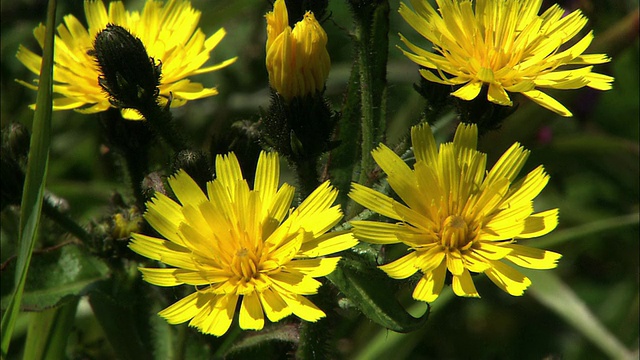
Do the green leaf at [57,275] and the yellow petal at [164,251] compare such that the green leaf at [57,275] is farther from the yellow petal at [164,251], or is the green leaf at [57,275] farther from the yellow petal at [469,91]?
the yellow petal at [469,91]

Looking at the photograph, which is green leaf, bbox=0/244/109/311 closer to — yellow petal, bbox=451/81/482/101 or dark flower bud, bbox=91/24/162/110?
dark flower bud, bbox=91/24/162/110

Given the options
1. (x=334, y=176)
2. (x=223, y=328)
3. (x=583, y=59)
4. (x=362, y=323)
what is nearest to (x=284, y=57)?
(x=334, y=176)

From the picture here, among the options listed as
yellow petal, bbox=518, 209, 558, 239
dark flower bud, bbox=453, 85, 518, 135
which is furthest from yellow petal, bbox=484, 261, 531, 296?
dark flower bud, bbox=453, 85, 518, 135

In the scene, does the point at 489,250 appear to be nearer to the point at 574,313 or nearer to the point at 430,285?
the point at 430,285

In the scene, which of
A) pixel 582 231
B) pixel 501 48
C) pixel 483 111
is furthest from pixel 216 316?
pixel 582 231

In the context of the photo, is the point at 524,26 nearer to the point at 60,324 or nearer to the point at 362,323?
the point at 362,323

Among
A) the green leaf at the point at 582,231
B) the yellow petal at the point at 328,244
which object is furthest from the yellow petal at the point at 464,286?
the green leaf at the point at 582,231

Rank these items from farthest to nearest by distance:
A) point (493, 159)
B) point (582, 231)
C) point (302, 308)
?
point (493, 159), point (582, 231), point (302, 308)
